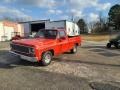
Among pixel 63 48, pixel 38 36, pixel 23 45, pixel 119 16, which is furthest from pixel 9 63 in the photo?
pixel 119 16

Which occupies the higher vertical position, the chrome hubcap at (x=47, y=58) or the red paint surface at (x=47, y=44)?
the red paint surface at (x=47, y=44)

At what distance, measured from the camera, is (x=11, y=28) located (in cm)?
5019

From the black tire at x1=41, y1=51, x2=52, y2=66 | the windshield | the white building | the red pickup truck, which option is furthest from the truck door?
the white building

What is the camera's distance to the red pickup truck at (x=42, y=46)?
10.6 meters

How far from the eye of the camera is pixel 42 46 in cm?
1092

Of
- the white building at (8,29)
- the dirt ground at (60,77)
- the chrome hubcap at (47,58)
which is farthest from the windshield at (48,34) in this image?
the white building at (8,29)

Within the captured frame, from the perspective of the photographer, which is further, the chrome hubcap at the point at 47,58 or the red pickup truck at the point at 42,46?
the chrome hubcap at the point at 47,58

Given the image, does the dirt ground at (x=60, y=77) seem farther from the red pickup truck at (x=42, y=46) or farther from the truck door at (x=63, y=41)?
the truck door at (x=63, y=41)

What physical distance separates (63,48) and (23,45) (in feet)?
10.0

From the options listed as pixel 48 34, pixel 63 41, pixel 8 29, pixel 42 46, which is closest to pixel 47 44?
pixel 42 46

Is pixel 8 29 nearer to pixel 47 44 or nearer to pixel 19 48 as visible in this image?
pixel 19 48

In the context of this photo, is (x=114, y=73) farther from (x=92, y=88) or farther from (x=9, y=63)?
(x=9, y=63)

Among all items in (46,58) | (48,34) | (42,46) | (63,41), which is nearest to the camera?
(42,46)

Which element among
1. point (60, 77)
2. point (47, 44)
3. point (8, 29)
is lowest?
point (60, 77)
